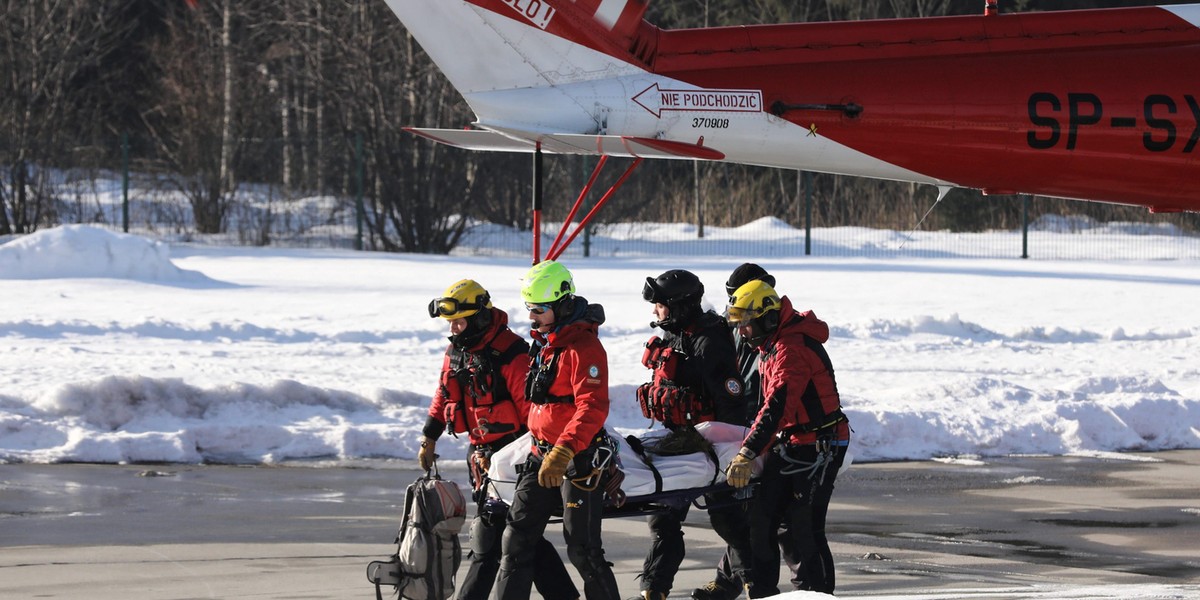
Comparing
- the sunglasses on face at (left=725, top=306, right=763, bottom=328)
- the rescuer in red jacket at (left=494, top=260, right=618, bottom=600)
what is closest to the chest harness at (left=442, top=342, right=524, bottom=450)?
the rescuer in red jacket at (left=494, top=260, right=618, bottom=600)

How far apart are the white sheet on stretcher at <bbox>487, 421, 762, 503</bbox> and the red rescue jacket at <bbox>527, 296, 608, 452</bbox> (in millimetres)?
188

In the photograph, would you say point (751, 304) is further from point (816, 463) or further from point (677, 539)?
point (677, 539)

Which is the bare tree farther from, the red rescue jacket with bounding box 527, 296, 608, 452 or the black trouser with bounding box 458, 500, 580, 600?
the red rescue jacket with bounding box 527, 296, 608, 452

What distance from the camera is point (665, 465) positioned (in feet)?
23.4

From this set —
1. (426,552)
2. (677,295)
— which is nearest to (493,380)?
(426,552)

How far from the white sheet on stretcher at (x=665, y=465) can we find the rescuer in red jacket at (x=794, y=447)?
0.18m

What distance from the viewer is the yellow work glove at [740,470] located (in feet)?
22.9

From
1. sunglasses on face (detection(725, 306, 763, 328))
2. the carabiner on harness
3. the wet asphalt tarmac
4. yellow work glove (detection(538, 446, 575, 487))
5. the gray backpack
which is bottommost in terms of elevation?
the wet asphalt tarmac

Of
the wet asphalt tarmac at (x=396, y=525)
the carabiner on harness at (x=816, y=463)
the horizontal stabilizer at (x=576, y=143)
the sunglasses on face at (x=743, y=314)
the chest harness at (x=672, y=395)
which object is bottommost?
the wet asphalt tarmac at (x=396, y=525)

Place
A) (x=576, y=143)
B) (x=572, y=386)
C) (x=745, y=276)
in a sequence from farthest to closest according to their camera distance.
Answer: (x=576, y=143), (x=745, y=276), (x=572, y=386)

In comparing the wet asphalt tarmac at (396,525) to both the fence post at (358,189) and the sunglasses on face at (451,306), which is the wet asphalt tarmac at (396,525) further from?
the fence post at (358,189)

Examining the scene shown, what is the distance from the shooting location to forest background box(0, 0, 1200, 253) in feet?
88.5

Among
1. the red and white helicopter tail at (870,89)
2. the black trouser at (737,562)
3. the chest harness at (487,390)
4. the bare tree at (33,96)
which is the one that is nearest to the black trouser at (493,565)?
the chest harness at (487,390)

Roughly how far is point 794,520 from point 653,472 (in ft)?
2.70
